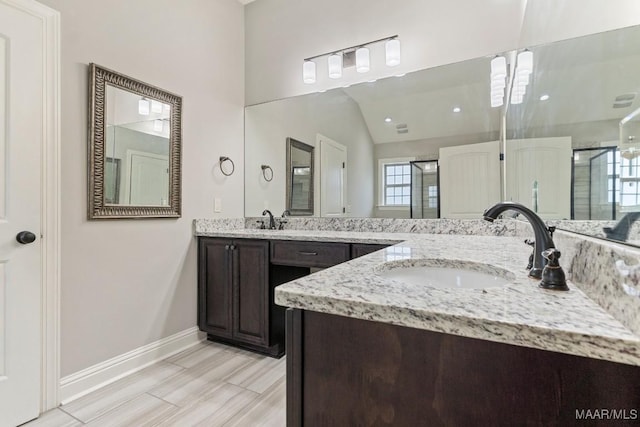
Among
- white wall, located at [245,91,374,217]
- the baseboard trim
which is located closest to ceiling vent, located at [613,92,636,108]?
white wall, located at [245,91,374,217]

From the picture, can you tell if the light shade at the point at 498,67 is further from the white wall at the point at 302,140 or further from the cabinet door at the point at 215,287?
the cabinet door at the point at 215,287

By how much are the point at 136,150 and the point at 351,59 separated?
170 centimetres

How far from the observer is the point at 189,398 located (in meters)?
1.70

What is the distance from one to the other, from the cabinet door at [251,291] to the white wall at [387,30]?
1417mm

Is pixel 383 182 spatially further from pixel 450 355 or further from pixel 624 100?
pixel 450 355

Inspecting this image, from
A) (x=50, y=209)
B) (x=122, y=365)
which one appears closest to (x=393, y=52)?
(x=50, y=209)

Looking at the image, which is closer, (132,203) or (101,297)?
(101,297)

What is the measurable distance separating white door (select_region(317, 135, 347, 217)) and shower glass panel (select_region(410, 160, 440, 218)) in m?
0.54

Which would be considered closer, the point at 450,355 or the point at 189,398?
the point at 450,355

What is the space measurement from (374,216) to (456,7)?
1503mm

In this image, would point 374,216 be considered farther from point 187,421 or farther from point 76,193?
point 76,193

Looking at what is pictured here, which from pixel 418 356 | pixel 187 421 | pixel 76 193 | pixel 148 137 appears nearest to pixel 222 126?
pixel 148 137

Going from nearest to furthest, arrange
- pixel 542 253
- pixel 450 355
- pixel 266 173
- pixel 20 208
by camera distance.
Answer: pixel 450 355
pixel 542 253
pixel 20 208
pixel 266 173

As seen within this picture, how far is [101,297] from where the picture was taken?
186 centimetres
